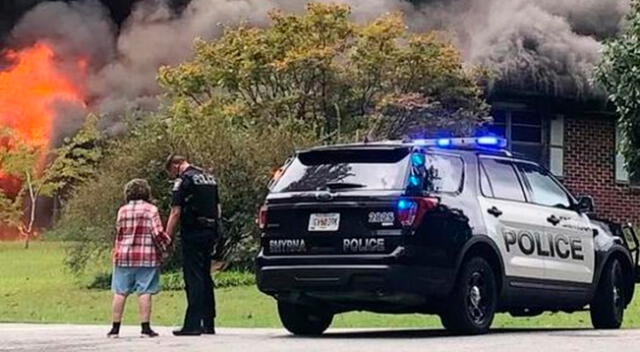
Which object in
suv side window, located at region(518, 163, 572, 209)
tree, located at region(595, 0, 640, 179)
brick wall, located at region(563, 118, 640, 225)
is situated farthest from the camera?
brick wall, located at region(563, 118, 640, 225)

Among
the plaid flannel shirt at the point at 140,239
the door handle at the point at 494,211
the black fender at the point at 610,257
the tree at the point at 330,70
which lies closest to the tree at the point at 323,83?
the tree at the point at 330,70

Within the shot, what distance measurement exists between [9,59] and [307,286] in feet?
80.4

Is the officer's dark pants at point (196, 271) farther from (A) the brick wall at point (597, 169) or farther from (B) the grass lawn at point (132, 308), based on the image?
(A) the brick wall at point (597, 169)

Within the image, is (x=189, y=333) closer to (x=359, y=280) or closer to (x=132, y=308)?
(x=359, y=280)

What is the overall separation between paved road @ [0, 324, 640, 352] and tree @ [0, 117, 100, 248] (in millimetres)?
19349

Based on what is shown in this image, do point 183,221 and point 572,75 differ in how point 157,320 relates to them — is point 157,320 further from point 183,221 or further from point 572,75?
point 572,75

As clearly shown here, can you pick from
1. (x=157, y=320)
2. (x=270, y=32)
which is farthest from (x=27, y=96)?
(x=157, y=320)

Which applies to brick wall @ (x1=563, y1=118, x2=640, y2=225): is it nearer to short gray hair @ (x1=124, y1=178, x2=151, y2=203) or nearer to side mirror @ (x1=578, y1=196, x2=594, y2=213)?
side mirror @ (x1=578, y1=196, x2=594, y2=213)

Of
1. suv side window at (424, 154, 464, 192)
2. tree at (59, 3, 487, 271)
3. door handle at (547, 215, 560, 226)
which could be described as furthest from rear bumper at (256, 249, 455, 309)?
tree at (59, 3, 487, 271)

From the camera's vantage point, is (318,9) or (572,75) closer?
(318,9)

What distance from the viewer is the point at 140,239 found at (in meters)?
12.6

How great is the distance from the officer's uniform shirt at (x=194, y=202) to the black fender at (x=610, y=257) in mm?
3756

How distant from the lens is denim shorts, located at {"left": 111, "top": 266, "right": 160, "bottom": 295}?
12680mm

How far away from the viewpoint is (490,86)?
29250mm
